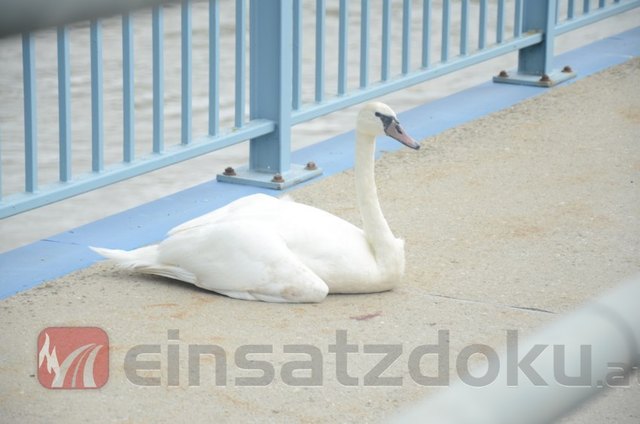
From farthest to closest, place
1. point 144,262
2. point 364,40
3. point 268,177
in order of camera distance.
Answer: point 364,40 → point 268,177 → point 144,262

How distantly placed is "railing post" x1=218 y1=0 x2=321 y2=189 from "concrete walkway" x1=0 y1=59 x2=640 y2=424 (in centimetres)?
20

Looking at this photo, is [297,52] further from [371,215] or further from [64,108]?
[371,215]

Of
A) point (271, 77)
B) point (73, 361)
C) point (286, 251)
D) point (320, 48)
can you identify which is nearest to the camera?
point (73, 361)

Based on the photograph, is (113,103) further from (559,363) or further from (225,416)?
(559,363)

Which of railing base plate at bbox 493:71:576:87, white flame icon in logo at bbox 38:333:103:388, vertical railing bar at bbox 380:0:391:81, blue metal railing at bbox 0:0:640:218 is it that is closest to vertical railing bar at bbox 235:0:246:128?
blue metal railing at bbox 0:0:640:218

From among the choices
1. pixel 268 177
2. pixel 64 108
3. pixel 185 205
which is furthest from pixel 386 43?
pixel 64 108

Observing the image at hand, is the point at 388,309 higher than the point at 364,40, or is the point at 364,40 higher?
the point at 364,40

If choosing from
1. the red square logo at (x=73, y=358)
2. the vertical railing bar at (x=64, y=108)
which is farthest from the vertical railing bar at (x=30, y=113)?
the red square logo at (x=73, y=358)

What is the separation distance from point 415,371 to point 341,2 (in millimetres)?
3019

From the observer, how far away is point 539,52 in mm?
8164

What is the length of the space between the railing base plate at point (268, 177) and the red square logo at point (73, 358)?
1.98 metres

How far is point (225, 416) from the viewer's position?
3.34 metres

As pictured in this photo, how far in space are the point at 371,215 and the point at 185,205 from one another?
58.2 inches

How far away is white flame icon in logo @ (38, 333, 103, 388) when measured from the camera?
3.60 metres
